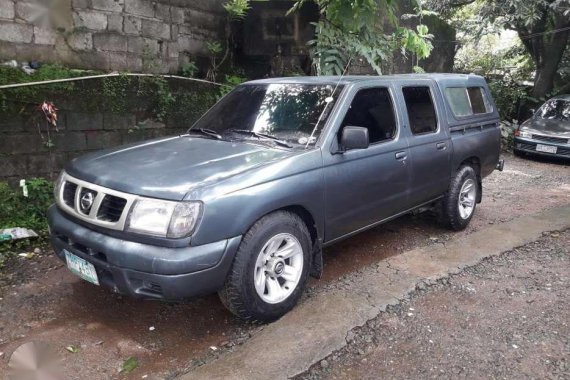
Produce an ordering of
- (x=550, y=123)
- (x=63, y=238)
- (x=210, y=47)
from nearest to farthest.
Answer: (x=63, y=238) < (x=210, y=47) < (x=550, y=123)

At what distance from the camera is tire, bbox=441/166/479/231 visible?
16.1 ft

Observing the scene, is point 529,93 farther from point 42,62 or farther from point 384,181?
point 42,62

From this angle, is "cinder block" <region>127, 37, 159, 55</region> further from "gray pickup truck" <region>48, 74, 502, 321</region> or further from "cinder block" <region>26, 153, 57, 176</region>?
"gray pickup truck" <region>48, 74, 502, 321</region>

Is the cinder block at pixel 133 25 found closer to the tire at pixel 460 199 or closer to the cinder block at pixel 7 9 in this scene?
the cinder block at pixel 7 9

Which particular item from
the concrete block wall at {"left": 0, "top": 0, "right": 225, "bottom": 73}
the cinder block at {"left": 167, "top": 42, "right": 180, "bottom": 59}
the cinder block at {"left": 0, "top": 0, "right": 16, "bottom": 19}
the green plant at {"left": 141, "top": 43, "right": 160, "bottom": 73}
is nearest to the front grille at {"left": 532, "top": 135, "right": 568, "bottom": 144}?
the concrete block wall at {"left": 0, "top": 0, "right": 225, "bottom": 73}

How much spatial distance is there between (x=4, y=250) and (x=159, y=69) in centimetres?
301

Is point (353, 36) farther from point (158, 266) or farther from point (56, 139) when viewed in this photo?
point (158, 266)

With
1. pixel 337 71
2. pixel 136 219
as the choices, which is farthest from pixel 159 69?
pixel 136 219

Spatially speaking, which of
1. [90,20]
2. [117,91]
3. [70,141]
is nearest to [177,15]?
[90,20]

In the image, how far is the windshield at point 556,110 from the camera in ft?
33.7

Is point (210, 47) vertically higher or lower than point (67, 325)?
higher

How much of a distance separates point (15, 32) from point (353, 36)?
13.2 feet

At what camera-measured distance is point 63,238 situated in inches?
123

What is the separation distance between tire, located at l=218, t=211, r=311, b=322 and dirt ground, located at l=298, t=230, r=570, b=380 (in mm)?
521
